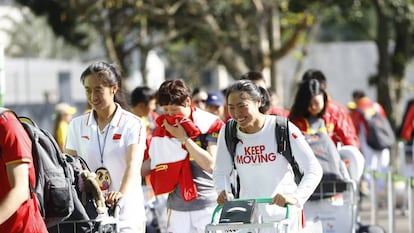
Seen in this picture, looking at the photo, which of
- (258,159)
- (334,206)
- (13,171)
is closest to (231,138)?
(258,159)

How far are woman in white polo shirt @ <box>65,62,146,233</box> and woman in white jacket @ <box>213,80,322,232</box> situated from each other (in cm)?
60

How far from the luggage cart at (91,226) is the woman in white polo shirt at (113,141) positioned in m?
0.66

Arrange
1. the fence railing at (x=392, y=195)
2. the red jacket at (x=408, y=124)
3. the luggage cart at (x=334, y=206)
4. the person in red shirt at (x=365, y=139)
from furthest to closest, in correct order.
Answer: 1. the person in red shirt at (x=365, y=139)
2. the red jacket at (x=408, y=124)
3. the fence railing at (x=392, y=195)
4. the luggage cart at (x=334, y=206)

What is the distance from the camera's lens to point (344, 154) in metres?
10.8

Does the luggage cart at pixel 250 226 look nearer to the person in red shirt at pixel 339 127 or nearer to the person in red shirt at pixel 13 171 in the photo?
the person in red shirt at pixel 13 171

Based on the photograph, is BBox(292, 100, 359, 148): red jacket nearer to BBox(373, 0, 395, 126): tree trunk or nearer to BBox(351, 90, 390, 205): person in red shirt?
BBox(351, 90, 390, 205): person in red shirt

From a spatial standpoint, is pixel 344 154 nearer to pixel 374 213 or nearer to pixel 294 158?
pixel 294 158

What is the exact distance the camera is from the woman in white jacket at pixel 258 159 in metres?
8.02

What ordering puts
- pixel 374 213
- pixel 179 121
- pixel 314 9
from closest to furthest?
pixel 179 121 → pixel 374 213 → pixel 314 9

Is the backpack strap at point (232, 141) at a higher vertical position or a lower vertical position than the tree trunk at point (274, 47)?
lower

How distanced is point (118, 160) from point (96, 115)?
0.42 meters

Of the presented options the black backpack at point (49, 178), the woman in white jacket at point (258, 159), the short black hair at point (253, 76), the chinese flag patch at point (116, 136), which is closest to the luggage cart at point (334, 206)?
the short black hair at point (253, 76)

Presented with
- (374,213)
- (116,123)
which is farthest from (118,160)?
(374,213)

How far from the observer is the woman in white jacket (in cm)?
802
